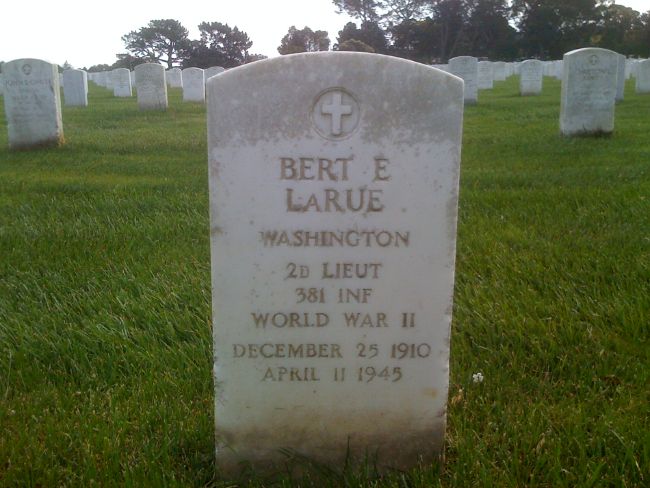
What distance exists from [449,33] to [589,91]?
1930 inches

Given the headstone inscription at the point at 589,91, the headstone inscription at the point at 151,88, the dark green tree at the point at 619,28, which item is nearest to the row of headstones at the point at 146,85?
the headstone inscription at the point at 151,88

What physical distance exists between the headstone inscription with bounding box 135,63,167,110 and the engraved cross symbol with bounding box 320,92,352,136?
15.3 m

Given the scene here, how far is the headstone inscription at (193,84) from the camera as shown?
824 inches

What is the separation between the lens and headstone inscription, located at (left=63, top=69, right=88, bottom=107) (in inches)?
806

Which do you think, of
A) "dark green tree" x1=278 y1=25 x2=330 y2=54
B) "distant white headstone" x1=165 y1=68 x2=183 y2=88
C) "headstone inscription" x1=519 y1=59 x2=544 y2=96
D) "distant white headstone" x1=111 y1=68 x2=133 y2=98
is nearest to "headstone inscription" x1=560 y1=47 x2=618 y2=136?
"headstone inscription" x1=519 y1=59 x2=544 y2=96

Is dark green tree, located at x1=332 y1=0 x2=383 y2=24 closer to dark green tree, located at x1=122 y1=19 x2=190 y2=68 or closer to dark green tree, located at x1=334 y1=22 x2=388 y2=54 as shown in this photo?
dark green tree, located at x1=334 y1=22 x2=388 y2=54

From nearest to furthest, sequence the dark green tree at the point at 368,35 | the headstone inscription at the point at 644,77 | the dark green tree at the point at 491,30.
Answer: the headstone inscription at the point at 644,77 → the dark green tree at the point at 491,30 → the dark green tree at the point at 368,35

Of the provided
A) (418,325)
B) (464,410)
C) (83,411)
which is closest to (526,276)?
(464,410)

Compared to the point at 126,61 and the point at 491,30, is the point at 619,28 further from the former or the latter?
the point at 126,61

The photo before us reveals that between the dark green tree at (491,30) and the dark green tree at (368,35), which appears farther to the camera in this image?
the dark green tree at (368,35)

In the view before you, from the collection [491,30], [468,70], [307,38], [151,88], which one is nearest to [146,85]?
[151,88]

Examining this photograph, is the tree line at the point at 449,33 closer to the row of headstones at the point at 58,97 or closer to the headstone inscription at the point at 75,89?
the headstone inscription at the point at 75,89

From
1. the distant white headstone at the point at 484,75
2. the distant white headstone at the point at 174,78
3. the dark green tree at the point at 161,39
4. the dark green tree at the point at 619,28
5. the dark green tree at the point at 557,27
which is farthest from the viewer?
the dark green tree at the point at 161,39

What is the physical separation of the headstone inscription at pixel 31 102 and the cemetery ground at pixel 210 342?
3962 mm
